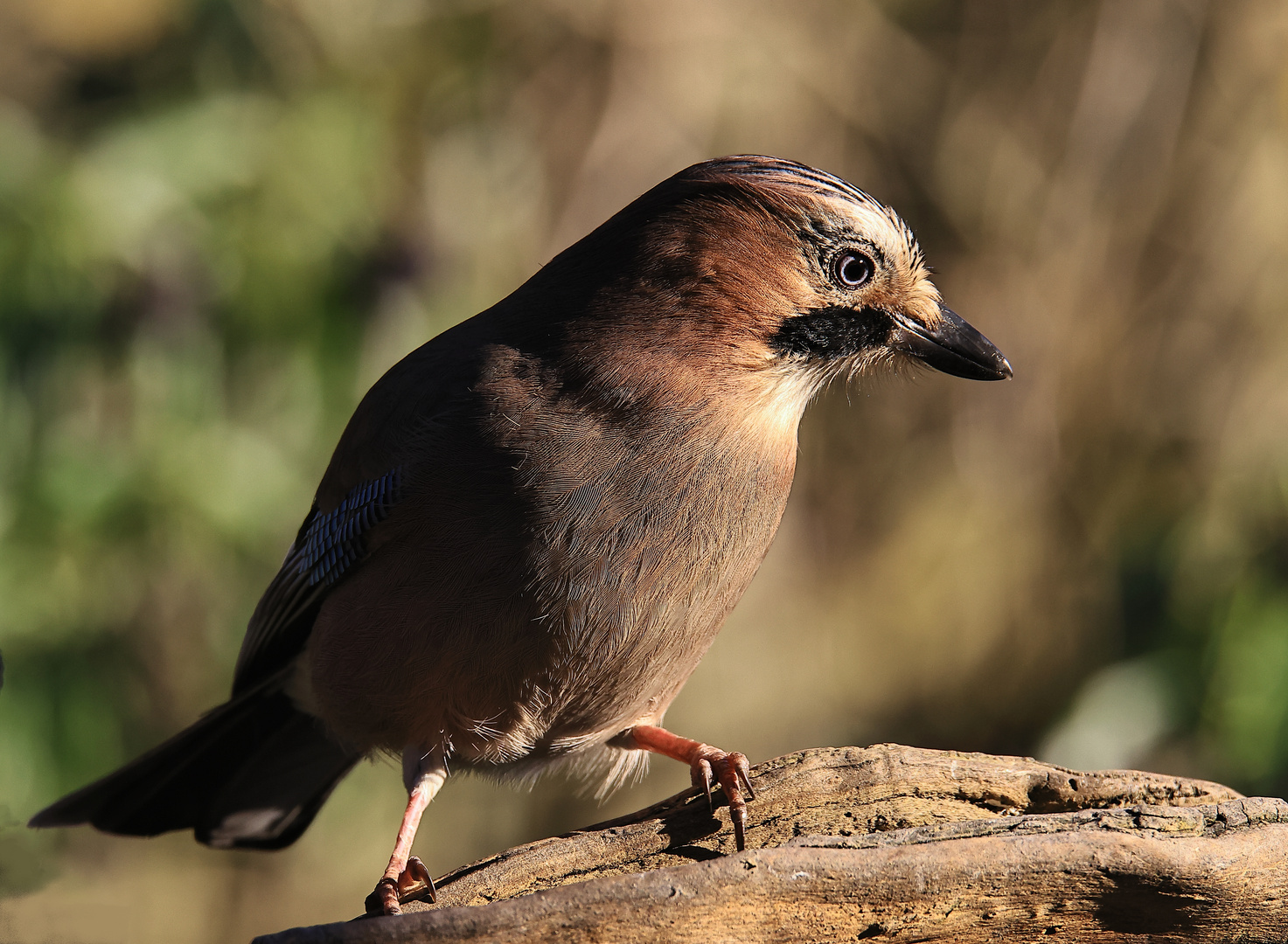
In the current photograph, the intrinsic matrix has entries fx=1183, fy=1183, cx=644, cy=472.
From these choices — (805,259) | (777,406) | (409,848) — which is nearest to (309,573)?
(409,848)

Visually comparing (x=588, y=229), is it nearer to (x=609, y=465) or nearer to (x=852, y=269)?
(x=852, y=269)

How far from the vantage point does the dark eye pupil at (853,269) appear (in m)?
3.45

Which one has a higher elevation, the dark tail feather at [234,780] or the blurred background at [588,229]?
the blurred background at [588,229]

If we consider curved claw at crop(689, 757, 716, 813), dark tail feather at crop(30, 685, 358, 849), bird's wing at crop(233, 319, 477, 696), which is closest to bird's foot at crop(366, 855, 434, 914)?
curved claw at crop(689, 757, 716, 813)

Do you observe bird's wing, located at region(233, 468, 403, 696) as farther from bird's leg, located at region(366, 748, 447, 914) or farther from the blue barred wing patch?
bird's leg, located at region(366, 748, 447, 914)

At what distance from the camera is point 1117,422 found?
678cm

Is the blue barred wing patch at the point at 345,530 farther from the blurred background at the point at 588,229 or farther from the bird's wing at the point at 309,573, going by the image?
the blurred background at the point at 588,229

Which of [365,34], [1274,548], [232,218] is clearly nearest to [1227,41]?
[1274,548]

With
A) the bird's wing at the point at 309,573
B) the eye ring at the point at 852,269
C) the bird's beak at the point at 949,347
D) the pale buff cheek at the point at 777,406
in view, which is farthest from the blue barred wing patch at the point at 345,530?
the bird's beak at the point at 949,347

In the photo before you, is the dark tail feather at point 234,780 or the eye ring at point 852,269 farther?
the dark tail feather at point 234,780

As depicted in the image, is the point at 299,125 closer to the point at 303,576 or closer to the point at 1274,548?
the point at 303,576

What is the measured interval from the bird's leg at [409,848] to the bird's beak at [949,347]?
6.34 feet

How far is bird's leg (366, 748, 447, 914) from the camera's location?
130 inches

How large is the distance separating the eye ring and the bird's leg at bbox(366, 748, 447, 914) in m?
1.90
